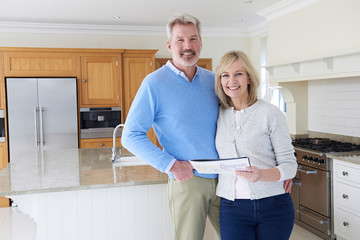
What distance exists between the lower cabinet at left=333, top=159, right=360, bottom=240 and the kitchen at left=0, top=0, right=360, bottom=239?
0.73 m

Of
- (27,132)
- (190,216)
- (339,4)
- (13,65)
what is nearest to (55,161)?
(190,216)

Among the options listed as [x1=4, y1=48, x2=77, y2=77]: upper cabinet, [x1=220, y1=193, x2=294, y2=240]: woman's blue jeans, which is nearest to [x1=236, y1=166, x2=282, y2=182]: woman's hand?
[x1=220, y1=193, x2=294, y2=240]: woman's blue jeans

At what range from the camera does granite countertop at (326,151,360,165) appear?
3199 millimetres

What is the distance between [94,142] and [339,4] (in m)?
3.80

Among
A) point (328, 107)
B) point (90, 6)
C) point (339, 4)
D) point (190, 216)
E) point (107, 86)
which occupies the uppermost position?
point (90, 6)

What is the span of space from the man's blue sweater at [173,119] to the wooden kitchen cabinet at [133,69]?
381 cm

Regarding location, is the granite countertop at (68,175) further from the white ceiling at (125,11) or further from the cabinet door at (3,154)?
the white ceiling at (125,11)

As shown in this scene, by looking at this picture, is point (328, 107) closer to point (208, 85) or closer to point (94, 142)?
point (208, 85)

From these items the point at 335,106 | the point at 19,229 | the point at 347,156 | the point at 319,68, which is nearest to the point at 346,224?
the point at 347,156

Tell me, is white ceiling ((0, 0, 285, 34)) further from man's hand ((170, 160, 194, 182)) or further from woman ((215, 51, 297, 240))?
man's hand ((170, 160, 194, 182))

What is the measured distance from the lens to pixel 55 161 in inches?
126

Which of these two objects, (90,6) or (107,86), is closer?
(90,6)

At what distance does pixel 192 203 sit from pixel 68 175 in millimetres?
1124

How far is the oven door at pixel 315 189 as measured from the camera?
11.4 ft
